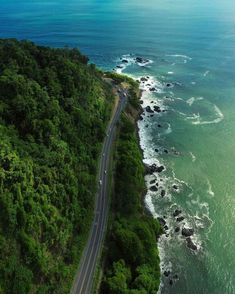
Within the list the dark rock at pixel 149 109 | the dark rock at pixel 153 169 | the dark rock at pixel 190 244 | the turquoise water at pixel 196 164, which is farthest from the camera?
the dark rock at pixel 149 109

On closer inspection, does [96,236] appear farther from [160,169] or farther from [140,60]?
[140,60]

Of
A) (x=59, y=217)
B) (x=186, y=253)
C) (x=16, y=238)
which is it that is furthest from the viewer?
(x=186, y=253)

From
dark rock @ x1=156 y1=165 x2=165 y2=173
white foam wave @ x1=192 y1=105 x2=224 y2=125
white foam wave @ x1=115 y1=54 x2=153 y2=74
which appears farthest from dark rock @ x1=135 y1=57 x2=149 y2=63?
dark rock @ x1=156 y1=165 x2=165 y2=173

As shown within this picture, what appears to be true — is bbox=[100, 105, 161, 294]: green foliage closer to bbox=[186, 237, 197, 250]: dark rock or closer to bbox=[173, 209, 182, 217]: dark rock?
bbox=[186, 237, 197, 250]: dark rock

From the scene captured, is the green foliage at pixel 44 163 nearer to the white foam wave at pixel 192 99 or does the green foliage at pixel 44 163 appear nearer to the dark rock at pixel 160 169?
the dark rock at pixel 160 169

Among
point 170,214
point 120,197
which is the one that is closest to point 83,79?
point 120,197

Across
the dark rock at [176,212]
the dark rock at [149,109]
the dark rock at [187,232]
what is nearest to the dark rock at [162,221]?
the dark rock at [176,212]

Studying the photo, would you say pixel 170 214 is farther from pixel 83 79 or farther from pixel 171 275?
pixel 83 79
